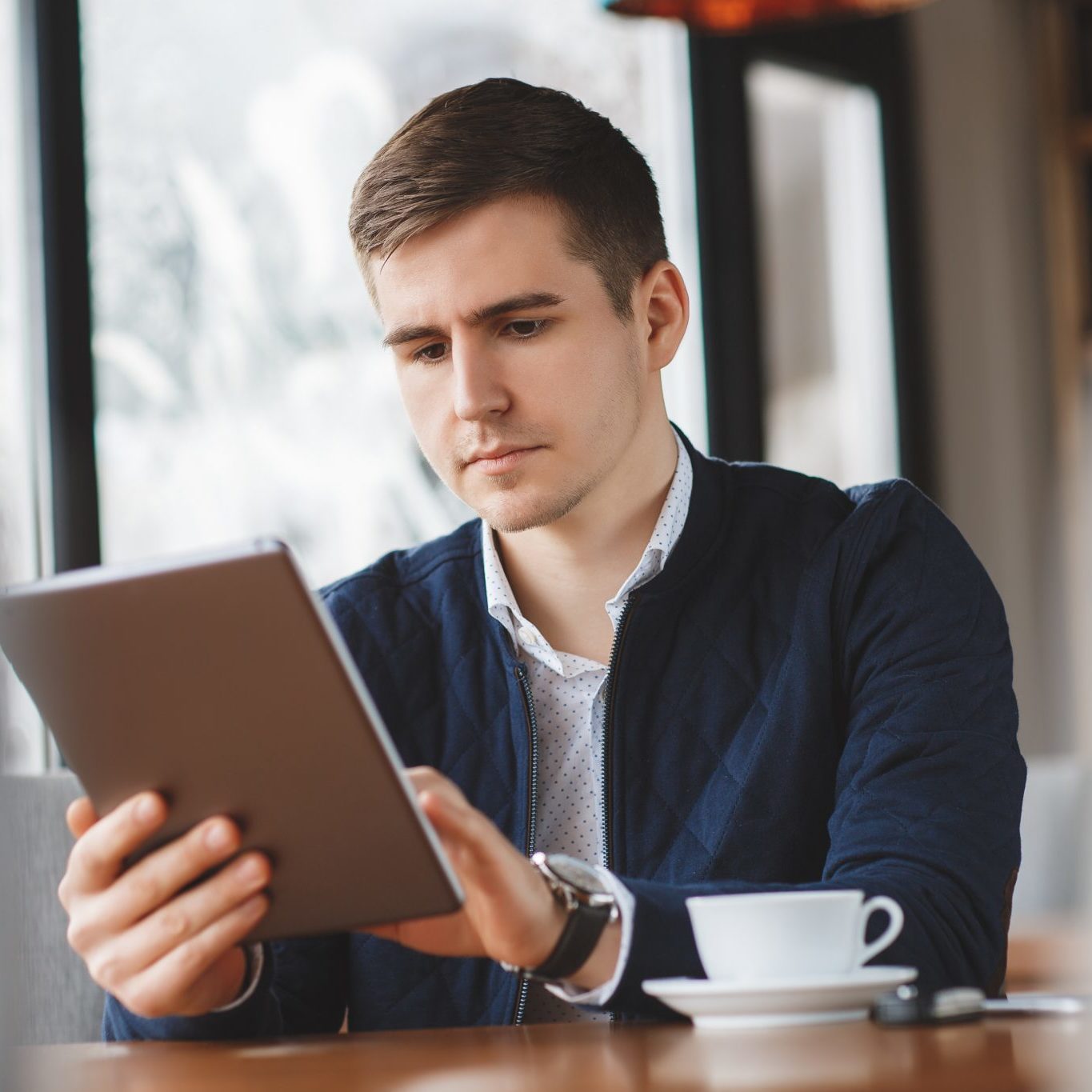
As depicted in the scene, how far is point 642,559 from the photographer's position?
1.50 metres

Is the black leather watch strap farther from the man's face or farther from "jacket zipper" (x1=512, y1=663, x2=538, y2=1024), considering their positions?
the man's face

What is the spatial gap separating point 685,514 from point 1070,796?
533 millimetres

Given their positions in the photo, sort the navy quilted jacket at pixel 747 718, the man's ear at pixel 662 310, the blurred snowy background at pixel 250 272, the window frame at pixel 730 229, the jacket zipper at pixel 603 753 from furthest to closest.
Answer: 1. the window frame at pixel 730 229
2. the blurred snowy background at pixel 250 272
3. the man's ear at pixel 662 310
4. the jacket zipper at pixel 603 753
5. the navy quilted jacket at pixel 747 718

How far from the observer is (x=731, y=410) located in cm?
395

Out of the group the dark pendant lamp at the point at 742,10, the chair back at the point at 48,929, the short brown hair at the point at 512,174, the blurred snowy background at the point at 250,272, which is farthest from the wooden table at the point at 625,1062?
the blurred snowy background at the point at 250,272

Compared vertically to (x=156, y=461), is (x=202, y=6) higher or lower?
higher

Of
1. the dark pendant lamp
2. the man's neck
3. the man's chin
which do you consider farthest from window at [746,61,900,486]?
the man's chin

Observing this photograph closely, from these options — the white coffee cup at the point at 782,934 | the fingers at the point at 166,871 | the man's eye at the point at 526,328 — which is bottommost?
the white coffee cup at the point at 782,934

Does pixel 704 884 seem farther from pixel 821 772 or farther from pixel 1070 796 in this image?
pixel 1070 796

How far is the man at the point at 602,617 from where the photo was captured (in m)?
1.29

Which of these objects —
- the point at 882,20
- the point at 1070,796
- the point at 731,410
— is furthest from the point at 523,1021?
the point at 882,20

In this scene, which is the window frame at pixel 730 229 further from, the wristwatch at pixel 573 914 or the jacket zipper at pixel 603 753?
the wristwatch at pixel 573 914

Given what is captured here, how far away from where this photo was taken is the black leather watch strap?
98cm

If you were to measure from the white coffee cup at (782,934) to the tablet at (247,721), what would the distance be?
0.15m
